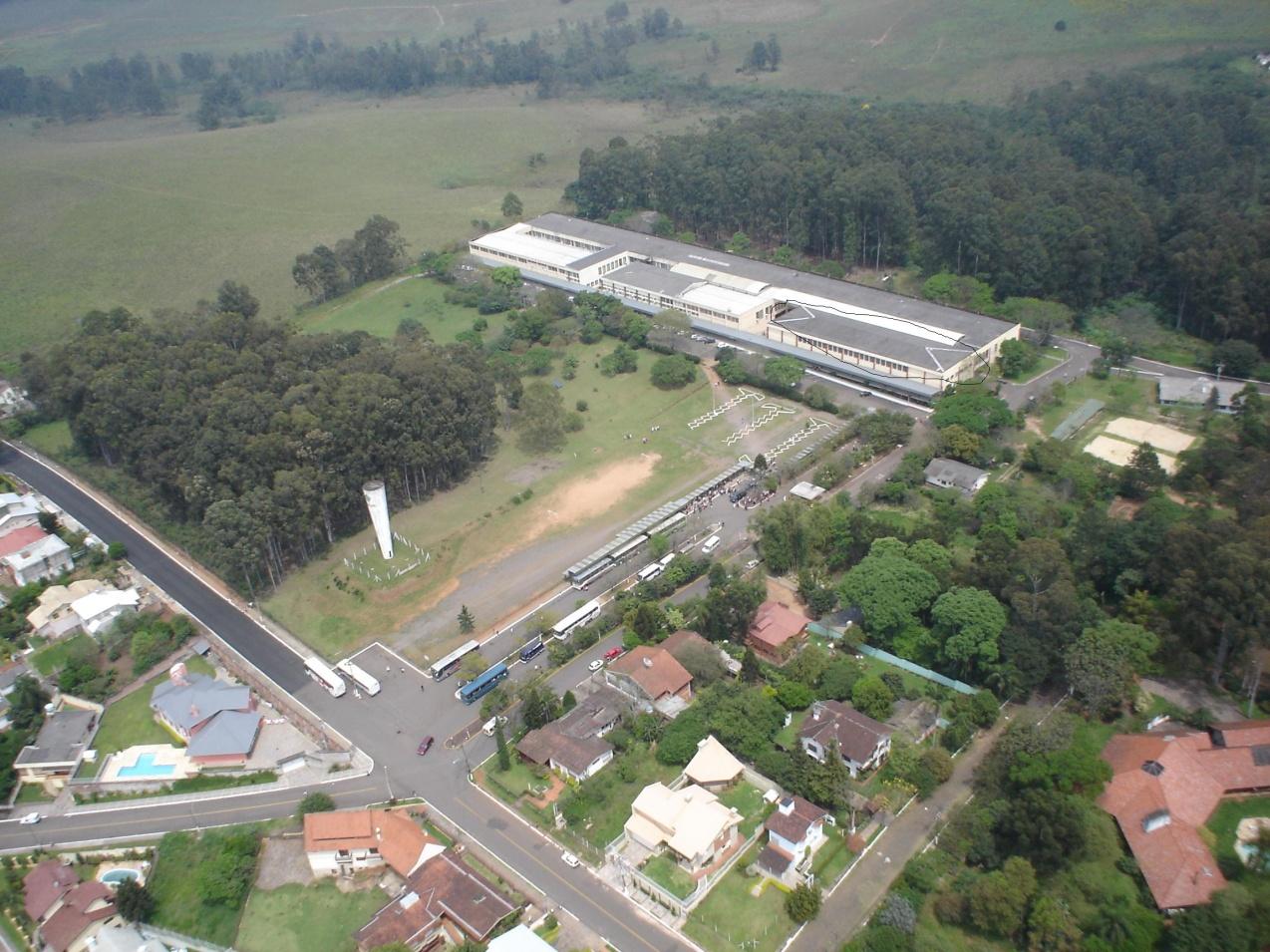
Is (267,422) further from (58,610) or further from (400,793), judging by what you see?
(400,793)

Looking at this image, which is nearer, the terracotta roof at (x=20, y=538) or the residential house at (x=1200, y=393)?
the terracotta roof at (x=20, y=538)

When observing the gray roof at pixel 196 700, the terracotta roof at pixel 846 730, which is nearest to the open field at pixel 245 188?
the gray roof at pixel 196 700

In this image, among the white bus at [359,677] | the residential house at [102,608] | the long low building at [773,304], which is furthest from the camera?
the long low building at [773,304]

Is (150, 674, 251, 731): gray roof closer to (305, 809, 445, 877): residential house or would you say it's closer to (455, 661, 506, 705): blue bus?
(305, 809, 445, 877): residential house

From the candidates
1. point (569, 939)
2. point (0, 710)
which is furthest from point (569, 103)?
point (569, 939)

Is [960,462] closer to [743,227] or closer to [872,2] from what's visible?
[743,227]

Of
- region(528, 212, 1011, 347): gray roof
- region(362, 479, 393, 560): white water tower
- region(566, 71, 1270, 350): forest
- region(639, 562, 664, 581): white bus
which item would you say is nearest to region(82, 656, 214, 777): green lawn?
region(362, 479, 393, 560): white water tower

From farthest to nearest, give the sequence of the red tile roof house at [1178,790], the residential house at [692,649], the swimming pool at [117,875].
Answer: the residential house at [692,649]
the swimming pool at [117,875]
the red tile roof house at [1178,790]

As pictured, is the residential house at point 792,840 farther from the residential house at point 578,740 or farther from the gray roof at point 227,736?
the gray roof at point 227,736
